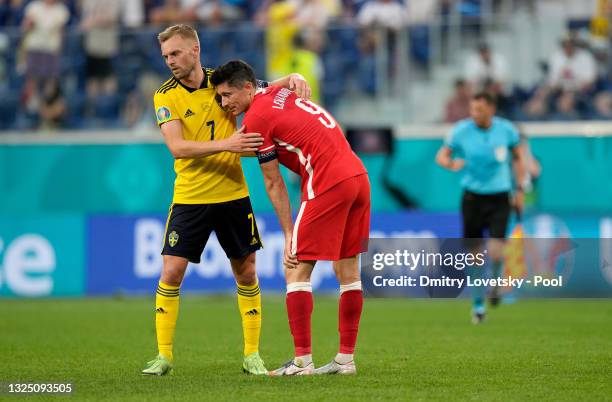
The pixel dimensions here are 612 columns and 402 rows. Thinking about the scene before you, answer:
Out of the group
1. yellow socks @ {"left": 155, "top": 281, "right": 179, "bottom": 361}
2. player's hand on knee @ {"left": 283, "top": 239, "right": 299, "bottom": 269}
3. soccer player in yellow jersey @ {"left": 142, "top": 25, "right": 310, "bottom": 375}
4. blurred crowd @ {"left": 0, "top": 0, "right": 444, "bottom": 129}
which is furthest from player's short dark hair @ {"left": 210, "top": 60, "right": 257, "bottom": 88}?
blurred crowd @ {"left": 0, "top": 0, "right": 444, "bottom": 129}

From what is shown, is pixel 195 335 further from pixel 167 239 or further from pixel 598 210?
pixel 598 210

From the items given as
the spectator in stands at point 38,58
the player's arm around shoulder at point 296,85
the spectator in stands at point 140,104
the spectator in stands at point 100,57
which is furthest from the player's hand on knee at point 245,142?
the spectator in stands at point 38,58

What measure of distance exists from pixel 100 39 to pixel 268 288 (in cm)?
530

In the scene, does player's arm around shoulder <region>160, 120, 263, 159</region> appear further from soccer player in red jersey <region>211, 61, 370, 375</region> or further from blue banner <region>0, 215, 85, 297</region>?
blue banner <region>0, 215, 85, 297</region>

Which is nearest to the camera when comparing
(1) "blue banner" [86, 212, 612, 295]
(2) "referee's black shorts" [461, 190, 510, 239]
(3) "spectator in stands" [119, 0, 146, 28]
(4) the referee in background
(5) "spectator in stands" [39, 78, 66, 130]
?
(4) the referee in background

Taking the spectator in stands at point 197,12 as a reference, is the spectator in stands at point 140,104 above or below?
below

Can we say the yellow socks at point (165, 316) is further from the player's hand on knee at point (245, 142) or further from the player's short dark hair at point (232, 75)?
the player's short dark hair at point (232, 75)

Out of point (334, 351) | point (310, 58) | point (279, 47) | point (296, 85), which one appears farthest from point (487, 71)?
point (296, 85)

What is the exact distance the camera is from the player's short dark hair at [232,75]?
7.74 metres

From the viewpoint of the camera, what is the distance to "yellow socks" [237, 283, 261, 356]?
8.46 m

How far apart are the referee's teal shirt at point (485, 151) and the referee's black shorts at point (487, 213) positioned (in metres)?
0.08

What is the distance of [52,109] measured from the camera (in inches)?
746

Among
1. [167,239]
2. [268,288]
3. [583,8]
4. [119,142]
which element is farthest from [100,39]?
[167,239]

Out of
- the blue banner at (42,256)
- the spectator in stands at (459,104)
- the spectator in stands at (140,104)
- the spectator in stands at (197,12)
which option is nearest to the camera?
the blue banner at (42,256)
